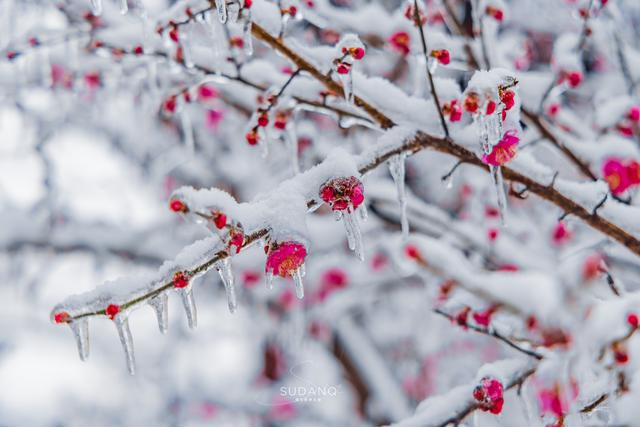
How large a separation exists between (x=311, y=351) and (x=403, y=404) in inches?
40.9

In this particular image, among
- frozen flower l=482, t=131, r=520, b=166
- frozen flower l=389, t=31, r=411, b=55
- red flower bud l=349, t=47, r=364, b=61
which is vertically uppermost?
frozen flower l=389, t=31, r=411, b=55

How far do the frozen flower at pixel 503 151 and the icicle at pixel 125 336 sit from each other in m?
0.96

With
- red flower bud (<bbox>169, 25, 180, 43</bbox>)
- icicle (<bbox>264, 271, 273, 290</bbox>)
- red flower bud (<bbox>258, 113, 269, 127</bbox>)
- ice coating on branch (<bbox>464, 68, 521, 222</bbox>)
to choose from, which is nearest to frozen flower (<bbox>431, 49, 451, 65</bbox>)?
ice coating on branch (<bbox>464, 68, 521, 222</bbox>)

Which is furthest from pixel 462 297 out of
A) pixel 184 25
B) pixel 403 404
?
pixel 403 404

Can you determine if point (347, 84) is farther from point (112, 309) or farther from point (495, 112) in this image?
point (112, 309)

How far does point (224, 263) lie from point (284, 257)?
0.50 ft

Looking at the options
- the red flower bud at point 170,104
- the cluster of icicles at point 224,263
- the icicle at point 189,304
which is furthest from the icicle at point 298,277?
the red flower bud at point 170,104

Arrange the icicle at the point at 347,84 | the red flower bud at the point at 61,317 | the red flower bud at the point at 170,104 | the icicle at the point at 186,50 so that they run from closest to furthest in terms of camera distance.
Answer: the red flower bud at the point at 61,317
the icicle at the point at 347,84
the icicle at the point at 186,50
the red flower bud at the point at 170,104

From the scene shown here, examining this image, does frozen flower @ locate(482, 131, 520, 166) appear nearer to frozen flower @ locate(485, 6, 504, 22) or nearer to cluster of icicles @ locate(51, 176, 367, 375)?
cluster of icicles @ locate(51, 176, 367, 375)

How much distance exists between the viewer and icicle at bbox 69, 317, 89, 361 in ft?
4.36

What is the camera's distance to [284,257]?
4.10 ft

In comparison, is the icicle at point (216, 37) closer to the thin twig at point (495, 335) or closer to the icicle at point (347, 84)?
the icicle at point (347, 84)

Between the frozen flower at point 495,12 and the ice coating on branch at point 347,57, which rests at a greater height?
the frozen flower at point 495,12

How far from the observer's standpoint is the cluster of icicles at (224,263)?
1.22 metres
